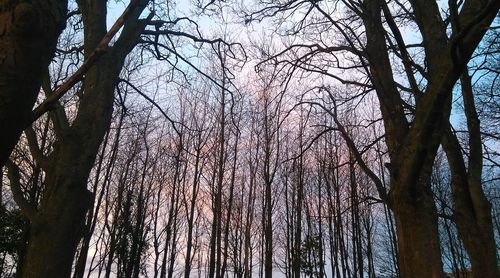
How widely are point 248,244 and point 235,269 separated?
1.67m

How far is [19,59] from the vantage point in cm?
114

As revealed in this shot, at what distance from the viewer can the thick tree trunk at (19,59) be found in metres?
1.12

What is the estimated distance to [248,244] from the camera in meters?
24.1

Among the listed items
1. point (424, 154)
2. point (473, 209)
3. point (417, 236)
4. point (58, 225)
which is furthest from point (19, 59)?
point (473, 209)

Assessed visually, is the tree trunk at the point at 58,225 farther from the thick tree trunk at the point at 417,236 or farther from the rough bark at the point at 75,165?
the thick tree trunk at the point at 417,236

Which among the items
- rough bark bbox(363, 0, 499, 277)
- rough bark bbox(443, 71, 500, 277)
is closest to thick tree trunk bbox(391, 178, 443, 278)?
rough bark bbox(363, 0, 499, 277)

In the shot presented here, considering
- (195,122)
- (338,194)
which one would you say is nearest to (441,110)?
(195,122)

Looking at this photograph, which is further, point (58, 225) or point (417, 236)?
point (417, 236)

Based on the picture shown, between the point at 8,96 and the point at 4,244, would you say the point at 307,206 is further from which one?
the point at 8,96

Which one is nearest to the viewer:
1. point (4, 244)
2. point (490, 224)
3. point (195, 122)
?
point (490, 224)

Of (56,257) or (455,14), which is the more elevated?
(455,14)

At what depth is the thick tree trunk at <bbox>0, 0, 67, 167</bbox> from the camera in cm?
112

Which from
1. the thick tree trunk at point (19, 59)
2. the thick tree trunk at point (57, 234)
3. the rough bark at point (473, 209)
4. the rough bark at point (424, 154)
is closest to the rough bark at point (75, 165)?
the thick tree trunk at point (57, 234)

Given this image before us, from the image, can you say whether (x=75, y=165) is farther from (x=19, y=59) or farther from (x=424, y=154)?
(x=424, y=154)
